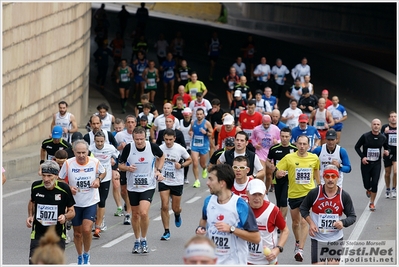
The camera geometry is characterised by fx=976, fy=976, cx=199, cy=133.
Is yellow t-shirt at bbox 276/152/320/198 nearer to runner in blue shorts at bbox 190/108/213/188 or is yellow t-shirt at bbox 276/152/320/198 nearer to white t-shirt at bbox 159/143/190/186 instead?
white t-shirt at bbox 159/143/190/186

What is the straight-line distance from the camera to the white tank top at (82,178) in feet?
42.9

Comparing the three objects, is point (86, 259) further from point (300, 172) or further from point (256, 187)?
point (256, 187)

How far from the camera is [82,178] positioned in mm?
13094

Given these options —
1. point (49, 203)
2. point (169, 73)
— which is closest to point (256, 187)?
point (49, 203)

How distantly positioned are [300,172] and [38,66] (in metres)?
11.8

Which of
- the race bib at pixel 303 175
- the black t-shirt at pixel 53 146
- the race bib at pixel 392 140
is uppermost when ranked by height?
the race bib at pixel 392 140

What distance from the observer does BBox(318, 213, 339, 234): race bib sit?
1170 centimetres

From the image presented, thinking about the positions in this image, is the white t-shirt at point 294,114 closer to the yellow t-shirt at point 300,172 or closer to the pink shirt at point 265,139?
the pink shirt at point 265,139

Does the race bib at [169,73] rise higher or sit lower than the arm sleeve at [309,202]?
higher

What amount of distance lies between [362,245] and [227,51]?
97.2ft

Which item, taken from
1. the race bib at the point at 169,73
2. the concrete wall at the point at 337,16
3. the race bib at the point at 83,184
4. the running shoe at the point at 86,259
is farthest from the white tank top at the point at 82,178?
the concrete wall at the point at 337,16

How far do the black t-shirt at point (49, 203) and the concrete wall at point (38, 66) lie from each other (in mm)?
10394

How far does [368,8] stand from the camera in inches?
2071

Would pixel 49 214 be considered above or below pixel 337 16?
below
